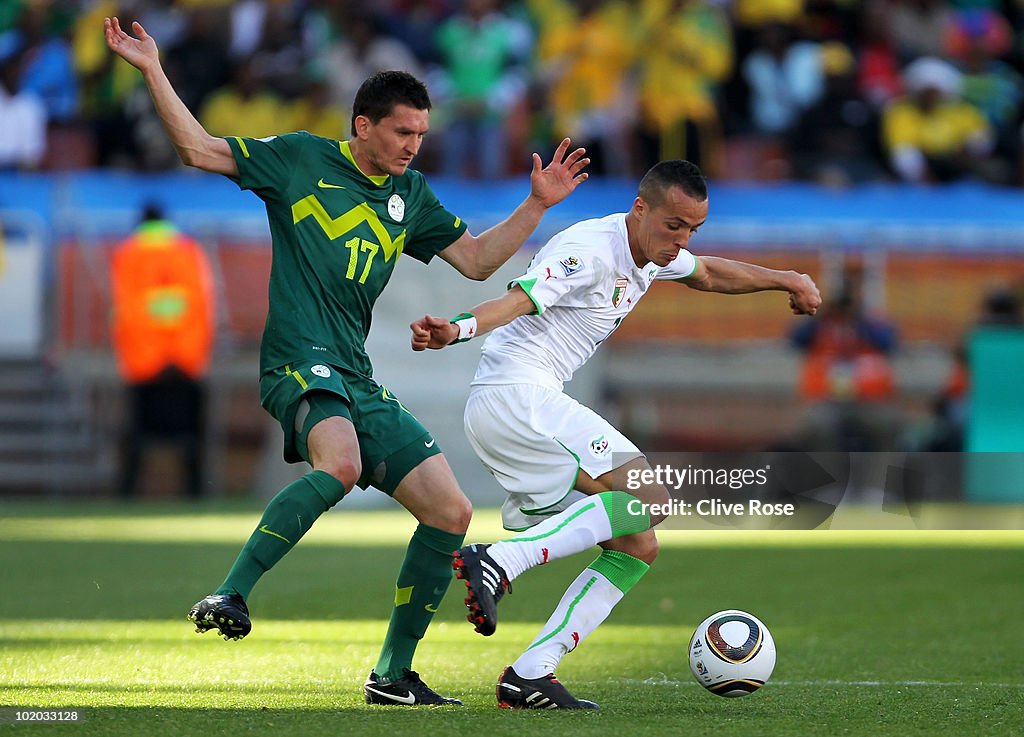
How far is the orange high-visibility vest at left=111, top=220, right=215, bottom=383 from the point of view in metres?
15.8

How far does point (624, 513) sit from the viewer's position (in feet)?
19.3

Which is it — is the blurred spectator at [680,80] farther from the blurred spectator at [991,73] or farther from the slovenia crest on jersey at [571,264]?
the slovenia crest on jersey at [571,264]

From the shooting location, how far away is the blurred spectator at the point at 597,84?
17594 mm

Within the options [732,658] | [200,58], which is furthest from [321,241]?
[200,58]

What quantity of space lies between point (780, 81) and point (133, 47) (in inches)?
526

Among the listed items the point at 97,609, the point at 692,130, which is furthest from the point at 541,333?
the point at 692,130

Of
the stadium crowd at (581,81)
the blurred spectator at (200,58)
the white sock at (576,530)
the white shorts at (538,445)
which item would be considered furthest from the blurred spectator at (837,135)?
the white sock at (576,530)

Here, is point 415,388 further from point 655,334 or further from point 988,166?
point 988,166

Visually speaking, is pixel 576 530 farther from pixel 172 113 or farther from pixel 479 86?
pixel 479 86

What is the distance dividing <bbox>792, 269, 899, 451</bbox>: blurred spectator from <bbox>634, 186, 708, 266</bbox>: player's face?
10.1m

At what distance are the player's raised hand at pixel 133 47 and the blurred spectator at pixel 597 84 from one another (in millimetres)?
11451

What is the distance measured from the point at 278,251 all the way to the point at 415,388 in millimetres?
10593

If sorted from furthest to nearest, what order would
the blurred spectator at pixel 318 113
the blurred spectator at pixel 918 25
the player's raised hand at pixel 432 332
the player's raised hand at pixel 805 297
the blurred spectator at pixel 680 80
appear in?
1. the blurred spectator at pixel 918 25
2. the blurred spectator at pixel 318 113
3. the blurred spectator at pixel 680 80
4. the player's raised hand at pixel 805 297
5. the player's raised hand at pixel 432 332

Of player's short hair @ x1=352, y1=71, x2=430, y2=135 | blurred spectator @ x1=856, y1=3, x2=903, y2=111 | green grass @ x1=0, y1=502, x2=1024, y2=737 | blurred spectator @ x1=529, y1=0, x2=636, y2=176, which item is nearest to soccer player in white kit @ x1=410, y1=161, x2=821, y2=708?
green grass @ x1=0, y1=502, x2=1024, y2=737
